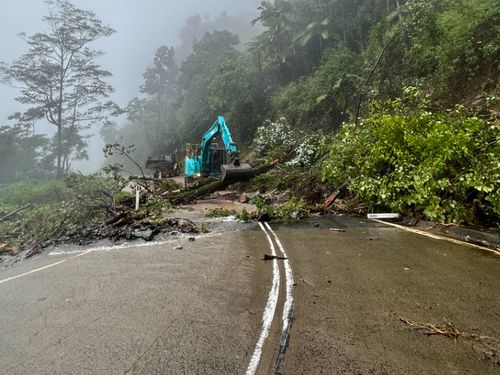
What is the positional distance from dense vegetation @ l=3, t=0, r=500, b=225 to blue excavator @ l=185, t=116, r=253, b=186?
4.56 ft

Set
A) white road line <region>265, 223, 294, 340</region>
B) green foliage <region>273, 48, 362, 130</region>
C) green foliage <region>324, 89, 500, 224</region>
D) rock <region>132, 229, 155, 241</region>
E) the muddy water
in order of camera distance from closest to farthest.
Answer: the muddy water
white road line <region>265, 223, 294, 340</region>
green foliage <region>324, 89, 500, 224</region>
rock <region>132, 229, 155, 241</region>
green foliage <region>273, 48, 362, 130</region>

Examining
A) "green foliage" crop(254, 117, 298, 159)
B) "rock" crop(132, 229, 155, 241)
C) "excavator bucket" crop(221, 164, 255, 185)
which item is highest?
"green foliage" crop(254, 117, 298, 159)

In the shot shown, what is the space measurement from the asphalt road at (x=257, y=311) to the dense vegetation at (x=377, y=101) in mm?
2019

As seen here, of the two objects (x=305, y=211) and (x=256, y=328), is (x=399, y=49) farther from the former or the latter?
(x=256, y=328)

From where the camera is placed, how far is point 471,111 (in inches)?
384

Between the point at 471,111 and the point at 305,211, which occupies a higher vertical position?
the point at 471,111

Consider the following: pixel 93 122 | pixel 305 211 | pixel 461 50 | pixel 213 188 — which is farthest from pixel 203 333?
pixel 93 122

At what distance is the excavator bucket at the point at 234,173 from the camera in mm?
13881

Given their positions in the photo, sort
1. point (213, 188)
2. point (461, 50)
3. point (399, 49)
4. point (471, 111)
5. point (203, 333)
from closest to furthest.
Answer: point (203, 333) < point (471, 111) < point (461, 50) < point (213, 188) < point (399, 49)

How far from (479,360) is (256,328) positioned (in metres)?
1.90

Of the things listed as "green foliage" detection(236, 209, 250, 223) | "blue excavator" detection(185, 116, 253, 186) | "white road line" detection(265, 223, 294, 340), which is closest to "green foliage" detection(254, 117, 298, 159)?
"blue excavator" detection(185, 116, 253, 186)

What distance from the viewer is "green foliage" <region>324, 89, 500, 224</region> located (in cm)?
678

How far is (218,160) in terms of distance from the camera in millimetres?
18734

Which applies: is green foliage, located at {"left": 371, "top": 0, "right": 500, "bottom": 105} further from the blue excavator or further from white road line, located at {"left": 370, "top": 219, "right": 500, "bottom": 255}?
the blue excavator
